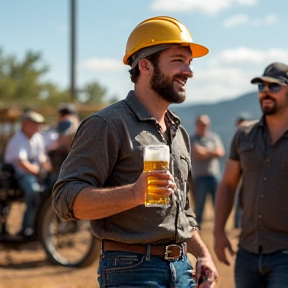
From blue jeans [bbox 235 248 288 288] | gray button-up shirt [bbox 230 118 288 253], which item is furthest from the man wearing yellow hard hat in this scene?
gray button-up shirt [bbox 230 118 288 253]

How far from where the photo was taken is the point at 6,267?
942 cm

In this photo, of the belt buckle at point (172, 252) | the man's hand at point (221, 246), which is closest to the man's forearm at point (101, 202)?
the belt buckle at point (172, 252)

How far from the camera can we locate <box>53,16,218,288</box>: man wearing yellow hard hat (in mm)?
3383

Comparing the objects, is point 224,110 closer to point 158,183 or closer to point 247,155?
point 247,155

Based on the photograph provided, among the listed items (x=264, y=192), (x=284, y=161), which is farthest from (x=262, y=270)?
(x=284, y=161)

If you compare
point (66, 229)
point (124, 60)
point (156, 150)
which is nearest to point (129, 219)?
point (156, 150)

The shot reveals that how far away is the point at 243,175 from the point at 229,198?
0.98 ft

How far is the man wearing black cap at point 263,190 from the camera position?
194 inches

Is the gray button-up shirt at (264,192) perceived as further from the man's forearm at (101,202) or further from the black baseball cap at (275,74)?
the man's forearm at (101,202)

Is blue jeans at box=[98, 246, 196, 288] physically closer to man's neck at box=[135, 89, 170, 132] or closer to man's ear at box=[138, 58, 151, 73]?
man's neck at box=[135, 89, 170, 132]

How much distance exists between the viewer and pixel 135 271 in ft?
11.5

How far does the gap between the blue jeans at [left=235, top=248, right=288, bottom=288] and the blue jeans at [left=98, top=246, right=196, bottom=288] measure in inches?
54.3

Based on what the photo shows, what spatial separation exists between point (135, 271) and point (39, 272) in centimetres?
576

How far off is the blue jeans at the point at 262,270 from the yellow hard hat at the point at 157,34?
5.40ft
